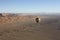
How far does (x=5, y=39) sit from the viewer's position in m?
17.3

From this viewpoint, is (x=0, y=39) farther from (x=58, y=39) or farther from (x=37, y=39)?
(x=58, y=39)

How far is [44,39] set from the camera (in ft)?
56.4

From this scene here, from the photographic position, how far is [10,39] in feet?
56.9

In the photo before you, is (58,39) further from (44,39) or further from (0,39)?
(0,39)

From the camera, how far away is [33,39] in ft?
56.5

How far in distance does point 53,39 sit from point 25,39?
3197 millimetres

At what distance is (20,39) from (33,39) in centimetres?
149

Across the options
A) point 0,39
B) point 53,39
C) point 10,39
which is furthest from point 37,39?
point 0,39

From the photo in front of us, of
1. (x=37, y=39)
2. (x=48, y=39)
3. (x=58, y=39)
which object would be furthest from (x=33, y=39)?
(x=58, y=39)

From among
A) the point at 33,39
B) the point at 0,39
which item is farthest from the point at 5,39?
the point at 33,39

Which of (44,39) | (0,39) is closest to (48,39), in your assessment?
(44,39)

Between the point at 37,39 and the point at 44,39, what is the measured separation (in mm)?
798

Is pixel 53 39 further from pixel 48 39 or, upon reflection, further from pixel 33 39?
pixel 33 39

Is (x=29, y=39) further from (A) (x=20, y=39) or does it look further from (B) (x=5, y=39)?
(B) (x=5, y=39)
